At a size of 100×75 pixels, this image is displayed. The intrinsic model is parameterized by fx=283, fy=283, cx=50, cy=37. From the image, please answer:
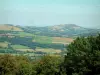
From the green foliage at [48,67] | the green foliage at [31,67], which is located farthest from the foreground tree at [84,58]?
the green foliage at [31,67]

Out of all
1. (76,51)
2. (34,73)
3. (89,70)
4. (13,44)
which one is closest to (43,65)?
(34,73)

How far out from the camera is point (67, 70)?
131ft

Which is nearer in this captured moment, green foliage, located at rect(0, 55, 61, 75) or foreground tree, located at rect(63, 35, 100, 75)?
foreground tree, located at rect(63, 35, 100, 75)

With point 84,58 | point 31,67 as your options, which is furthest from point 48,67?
point 84,58

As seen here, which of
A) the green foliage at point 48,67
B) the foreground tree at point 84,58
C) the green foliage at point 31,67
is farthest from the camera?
the green foliage at point 31,67

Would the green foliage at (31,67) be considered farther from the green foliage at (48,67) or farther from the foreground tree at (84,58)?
the foreground tree at (84,58)

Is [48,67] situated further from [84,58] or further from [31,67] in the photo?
[84,58]

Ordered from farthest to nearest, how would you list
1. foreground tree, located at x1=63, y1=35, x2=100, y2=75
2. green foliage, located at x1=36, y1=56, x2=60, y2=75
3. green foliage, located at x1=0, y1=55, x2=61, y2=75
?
green foliage, located at x1=0, y1=55, x2=61, y2=75 < green foliage, located at x1=36, y1=56, x2=60, y2=75 < foreground tree, located at x1=63, y1=35, x2=100, y2=75

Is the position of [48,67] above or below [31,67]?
above

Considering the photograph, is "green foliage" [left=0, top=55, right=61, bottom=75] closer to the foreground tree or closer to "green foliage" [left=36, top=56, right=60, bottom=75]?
"green foliage" [left=36, top=56, right=60, bottom=75]

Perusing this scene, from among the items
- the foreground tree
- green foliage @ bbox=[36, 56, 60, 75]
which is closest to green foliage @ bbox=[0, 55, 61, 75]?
green foliage @ bbox=[36, 56, 60, 75]

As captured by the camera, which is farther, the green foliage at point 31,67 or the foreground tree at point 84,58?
the green foliage at point 31,67

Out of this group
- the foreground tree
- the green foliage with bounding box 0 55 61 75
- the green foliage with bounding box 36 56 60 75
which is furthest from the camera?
the green foliage with bounding box 0 55 61 75

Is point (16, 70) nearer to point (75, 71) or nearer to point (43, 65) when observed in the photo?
point (43, 65)
